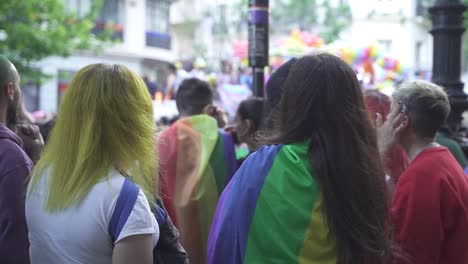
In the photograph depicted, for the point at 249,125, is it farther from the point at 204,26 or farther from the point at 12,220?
the point at 204,26

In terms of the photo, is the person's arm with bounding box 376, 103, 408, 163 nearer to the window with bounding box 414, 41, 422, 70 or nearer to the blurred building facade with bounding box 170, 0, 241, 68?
the blurred building facade with bounding box 170, 0, 241, 68

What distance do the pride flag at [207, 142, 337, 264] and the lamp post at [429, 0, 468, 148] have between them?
3923 millimetres

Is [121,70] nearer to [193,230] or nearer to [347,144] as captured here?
[347,144]

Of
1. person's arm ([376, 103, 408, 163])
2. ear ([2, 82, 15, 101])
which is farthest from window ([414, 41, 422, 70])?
ear ([2, 82, 15, 101])

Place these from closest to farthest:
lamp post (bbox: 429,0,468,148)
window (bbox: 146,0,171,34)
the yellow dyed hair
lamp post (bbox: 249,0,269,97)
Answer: the yellow dyed hair < lamp post (bbox: 249,0,269,97) < lamp post (bbox: 429,0,468,148) < window (bbox: 146,0,171,34)

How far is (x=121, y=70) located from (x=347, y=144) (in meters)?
0.86

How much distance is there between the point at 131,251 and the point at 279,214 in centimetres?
53

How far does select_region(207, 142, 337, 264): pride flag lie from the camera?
2270 millimetres

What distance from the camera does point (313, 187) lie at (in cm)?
229

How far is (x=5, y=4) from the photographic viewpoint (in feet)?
48.4

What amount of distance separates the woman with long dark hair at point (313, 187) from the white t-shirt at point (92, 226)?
343 millimetres

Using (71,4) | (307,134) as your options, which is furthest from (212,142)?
(71,4)

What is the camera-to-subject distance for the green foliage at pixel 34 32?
15360 millimetres

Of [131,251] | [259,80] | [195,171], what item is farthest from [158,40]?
[131,251]
